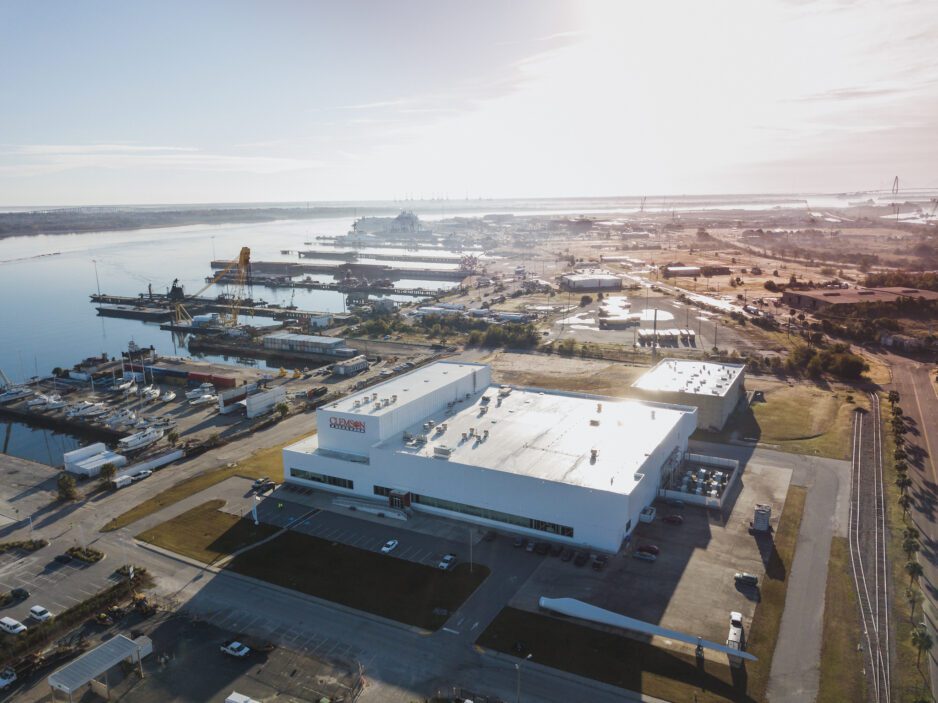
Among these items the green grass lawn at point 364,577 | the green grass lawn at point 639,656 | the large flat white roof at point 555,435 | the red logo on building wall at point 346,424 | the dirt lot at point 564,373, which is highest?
the red logo on building wall at point 346,424

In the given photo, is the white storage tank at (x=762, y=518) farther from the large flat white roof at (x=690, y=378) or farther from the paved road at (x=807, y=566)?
the large flat white roof at (x=690, y=378)

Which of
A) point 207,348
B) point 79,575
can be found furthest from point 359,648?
point 207,348

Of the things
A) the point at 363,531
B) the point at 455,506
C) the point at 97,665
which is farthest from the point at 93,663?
the point at 455,506

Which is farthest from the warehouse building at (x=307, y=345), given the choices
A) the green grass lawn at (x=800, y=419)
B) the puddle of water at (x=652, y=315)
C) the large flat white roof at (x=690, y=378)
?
the green grass lawn at (x=800, y=419)

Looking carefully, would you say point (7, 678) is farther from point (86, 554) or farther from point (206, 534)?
point (206, 534)

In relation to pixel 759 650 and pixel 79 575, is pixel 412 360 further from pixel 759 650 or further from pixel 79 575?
pixel 759 650
